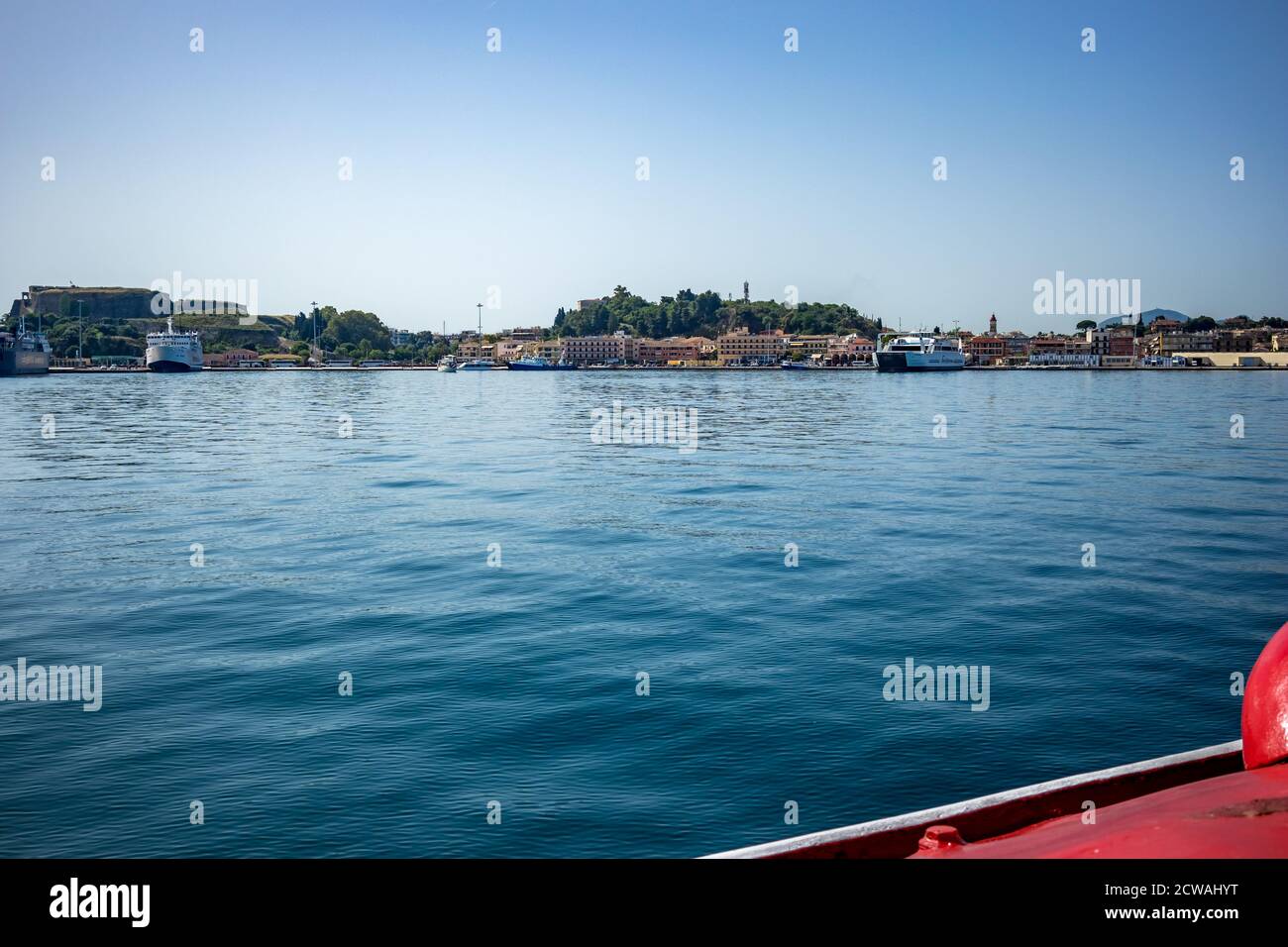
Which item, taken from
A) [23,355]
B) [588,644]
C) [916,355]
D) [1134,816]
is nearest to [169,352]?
[23,355]

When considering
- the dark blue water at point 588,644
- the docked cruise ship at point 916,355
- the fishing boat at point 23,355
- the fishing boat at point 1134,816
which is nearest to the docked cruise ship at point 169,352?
the fishing boat at point 23,355

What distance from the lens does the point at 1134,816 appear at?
6164mm

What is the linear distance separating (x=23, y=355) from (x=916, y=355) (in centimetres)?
15514

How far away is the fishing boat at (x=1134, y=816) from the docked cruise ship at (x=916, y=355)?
189569mm

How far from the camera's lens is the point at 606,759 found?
34.6ft

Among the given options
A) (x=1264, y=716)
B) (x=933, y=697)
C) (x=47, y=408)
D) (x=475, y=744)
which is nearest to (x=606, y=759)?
(x=475, y=744)

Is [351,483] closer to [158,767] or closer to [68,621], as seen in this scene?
[68,621]

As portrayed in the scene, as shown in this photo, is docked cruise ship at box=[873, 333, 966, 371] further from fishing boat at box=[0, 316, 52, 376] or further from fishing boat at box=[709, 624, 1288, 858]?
fishing boat at box=[709, 624, 1288, 858]

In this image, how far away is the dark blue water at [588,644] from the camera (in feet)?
31.5

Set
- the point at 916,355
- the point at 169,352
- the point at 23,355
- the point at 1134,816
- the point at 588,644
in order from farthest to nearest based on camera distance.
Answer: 1. the point at 916,355
2. the point at 169,352
3. the point at 23,355
4. the point at 588,644
5. the point at 1134,816

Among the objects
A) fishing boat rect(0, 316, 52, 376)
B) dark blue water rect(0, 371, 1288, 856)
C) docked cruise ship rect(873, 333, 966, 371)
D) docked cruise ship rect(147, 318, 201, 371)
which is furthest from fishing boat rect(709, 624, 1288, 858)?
docked cruise ship rect(147, 318, 201, 371)

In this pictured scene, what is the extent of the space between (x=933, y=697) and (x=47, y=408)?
272 ft

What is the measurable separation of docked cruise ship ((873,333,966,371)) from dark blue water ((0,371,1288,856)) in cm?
15949

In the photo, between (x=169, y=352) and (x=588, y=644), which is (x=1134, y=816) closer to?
(x=588, y=644)
